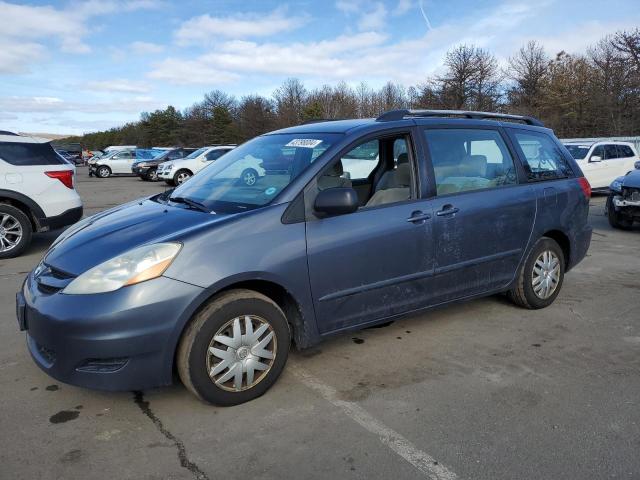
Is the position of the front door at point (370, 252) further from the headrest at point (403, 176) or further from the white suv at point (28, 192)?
the white suv at point (28, 192)

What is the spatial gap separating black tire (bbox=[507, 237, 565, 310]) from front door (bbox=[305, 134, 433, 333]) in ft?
4.25

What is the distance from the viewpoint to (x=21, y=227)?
7738 millimetres

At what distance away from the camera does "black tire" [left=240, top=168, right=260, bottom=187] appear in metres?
3.84

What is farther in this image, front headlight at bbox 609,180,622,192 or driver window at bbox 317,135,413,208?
front headlight at bbox 609,180,622,192

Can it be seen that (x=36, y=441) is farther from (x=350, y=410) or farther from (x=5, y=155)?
(x=5, y=155)

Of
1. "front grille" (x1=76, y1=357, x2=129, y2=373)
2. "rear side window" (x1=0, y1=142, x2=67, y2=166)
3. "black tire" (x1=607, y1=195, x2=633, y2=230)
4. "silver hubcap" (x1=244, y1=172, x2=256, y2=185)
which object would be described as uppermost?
"rear side window" (x1=0, y1=142, x2=67, y2=166)

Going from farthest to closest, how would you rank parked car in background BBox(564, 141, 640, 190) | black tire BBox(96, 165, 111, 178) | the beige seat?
black tire BBox(96, 165, 111, 178) < parked car in background BBox(564, 141, 640, 190) < the beige seat

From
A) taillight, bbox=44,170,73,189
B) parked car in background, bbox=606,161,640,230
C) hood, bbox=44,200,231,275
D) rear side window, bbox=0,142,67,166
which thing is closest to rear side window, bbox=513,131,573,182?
hood, bbox=44,200,231,275

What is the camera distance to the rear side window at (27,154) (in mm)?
7680

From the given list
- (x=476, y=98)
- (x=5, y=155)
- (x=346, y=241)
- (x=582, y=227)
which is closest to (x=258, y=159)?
(x=346, y=241)

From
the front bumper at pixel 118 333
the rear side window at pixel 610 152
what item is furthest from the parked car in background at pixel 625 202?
the front bumper at pixel 118 333

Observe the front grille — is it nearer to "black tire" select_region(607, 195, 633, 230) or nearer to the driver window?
the driver window

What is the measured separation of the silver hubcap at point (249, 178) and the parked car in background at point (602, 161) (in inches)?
542

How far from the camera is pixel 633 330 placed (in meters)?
4.53
